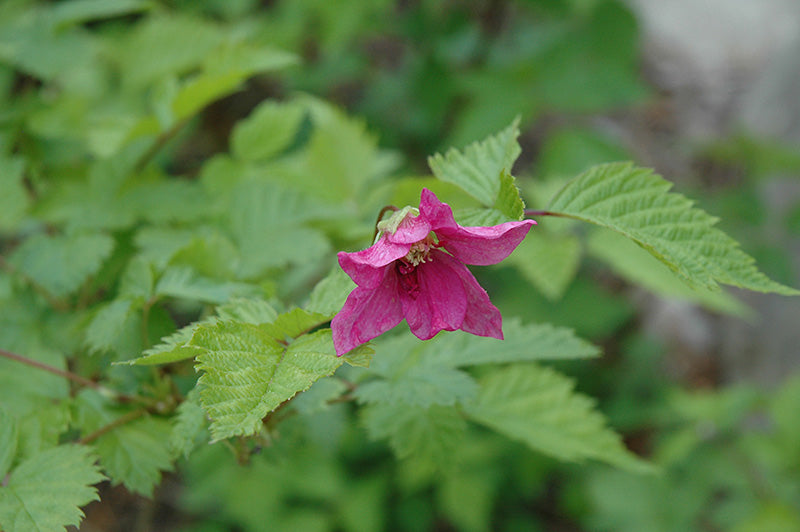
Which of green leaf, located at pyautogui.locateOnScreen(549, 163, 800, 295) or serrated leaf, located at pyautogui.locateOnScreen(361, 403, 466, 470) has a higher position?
green leaf, located at pyautogui.locateOnScreen(549, 163, 800, 295)

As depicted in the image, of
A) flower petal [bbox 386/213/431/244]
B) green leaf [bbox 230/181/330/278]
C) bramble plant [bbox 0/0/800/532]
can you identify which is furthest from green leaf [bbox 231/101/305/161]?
flower petal [bbox 386/213/431/244]

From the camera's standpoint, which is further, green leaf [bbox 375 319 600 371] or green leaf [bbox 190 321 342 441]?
green leaf [bbox 375 319 600 371]

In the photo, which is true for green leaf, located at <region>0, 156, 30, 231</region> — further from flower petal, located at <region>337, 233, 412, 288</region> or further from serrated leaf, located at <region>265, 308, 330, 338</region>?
flower petal, located at <region>337, 233, 412, 288</region>

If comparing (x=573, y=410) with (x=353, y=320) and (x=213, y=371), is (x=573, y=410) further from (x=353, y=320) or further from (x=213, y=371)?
(x=213, y=371)

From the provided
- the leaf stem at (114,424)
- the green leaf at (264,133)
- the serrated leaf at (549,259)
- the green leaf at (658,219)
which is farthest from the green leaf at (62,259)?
the serrated leaf at (549,259)

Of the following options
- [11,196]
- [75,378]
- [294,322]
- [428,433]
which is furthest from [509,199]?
[11,196]

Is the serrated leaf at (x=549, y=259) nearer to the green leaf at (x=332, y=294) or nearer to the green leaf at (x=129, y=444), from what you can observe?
the green leaf at (x=332, y=294)
